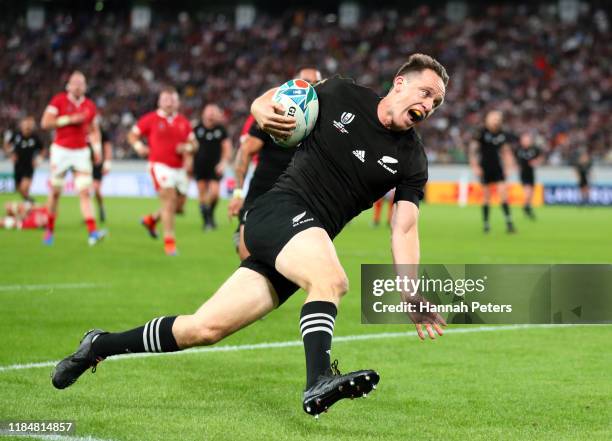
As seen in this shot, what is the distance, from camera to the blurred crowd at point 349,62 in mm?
43125

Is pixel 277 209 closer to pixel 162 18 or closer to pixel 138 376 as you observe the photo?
pixel 138 376

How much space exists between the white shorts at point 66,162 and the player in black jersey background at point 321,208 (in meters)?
11.2

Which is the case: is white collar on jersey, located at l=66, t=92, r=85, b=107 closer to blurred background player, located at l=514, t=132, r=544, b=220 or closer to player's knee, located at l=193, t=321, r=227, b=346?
player's knee, located at l=193, t=321, r=227, b=346

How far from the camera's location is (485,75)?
4597 cm

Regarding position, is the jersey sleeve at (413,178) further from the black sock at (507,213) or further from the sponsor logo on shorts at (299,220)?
the black sock at (507,213)

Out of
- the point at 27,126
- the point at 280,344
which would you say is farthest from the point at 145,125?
the point at 280,344

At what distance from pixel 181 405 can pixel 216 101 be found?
139ft

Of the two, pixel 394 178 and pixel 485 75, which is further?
pixel 485 75

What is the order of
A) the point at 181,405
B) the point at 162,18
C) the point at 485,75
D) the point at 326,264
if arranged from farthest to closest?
the point at 162,18, the point at 485,75, the point at 181,405, the point at 326,264

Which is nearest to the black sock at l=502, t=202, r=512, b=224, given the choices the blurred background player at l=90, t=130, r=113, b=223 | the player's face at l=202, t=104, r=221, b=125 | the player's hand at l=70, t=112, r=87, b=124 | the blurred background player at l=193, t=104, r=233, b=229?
the blurred background player at l=193, t=104, r=233, b=229

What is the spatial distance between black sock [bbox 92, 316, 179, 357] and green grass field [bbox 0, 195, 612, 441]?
0.35 m

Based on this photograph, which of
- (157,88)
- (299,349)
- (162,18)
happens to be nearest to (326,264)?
(299,349)

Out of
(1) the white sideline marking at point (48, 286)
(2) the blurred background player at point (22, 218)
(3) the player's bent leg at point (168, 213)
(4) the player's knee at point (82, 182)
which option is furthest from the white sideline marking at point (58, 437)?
(2) the blurred background player at point (22, 218)

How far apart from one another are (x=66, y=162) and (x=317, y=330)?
1236cm
